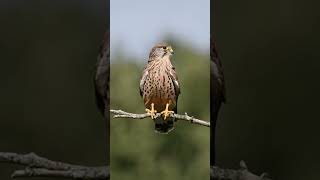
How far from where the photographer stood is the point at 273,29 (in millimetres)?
3293

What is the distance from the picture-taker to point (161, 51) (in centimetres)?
360

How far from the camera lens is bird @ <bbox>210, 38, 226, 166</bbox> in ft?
10.9

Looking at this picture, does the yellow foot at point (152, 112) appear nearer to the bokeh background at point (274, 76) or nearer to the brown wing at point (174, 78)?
the brown wing at point (174, 78)

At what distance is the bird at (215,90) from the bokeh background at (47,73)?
779 mm

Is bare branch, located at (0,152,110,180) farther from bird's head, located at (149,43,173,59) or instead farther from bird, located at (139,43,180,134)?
bird's head, located at (149,43,173,59)

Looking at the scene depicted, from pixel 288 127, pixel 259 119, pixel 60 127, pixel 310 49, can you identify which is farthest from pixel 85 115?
pixel 310 49

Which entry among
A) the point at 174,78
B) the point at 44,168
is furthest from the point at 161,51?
the point at 44,168

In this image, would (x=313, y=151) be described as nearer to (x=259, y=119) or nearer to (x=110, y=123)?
(x=259, y=119)

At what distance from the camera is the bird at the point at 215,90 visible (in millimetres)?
3336

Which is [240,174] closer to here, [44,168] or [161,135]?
[161,135]

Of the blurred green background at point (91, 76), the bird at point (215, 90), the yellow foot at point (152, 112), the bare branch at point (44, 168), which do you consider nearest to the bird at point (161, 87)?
the yellow foot at point (152, 112)

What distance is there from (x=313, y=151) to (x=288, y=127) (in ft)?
0.79

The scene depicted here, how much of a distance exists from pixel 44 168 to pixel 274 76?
5.64ft

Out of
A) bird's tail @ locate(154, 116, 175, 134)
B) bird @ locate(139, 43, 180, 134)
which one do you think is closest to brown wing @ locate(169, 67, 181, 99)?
bird @ locate(139, 43, 180, 134)
